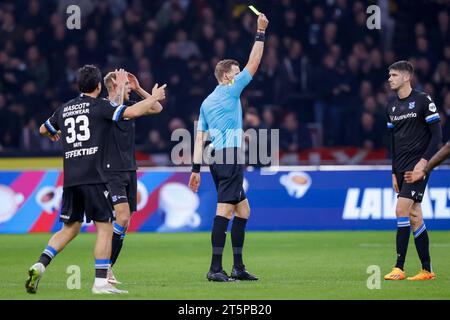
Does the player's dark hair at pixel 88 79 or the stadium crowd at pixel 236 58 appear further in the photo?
the stadium crowd at pixel 236 58

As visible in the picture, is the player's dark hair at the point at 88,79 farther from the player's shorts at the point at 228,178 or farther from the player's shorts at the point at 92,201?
the player's shorts at the point at 228,178

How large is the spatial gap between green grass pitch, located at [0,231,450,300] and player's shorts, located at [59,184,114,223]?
2.38 ft

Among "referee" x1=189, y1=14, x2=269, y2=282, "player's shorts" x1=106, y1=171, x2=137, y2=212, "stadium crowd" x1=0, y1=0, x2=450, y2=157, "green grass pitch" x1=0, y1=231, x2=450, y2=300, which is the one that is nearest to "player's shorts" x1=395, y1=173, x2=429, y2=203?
"green grass pitch" x1=0, y1=231, x2=450, y2=300

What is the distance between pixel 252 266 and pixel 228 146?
2.13 m

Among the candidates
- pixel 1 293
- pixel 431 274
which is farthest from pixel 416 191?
pixel 1 293

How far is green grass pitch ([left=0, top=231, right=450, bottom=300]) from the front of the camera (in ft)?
31.0

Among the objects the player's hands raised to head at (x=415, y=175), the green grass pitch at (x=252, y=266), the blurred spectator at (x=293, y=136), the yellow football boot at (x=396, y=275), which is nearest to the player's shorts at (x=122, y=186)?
the green grass pitch at (x=252, y=266)

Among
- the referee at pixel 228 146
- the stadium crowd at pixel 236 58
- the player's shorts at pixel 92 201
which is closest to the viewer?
the player's shorts at pixel 92 201

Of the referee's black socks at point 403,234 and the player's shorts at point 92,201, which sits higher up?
the player's shorts at point 92,201

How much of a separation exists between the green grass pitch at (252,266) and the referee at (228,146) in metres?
0.47

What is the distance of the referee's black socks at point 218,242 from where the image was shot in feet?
35.3

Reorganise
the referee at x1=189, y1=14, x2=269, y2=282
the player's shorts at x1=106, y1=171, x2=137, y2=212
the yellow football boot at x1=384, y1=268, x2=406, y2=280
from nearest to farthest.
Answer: the yellow football boot at x1=384, y1=268, x2=406, y2=280 → the referee at x1=189, y1=14, x2=269, y2=282 → the player's shorts at x1=106, y1=171, x2=137, y2=212

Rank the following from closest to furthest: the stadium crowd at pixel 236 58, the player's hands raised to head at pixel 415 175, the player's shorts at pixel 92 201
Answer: the player's shorts at pixel 92 201 < the player's hands raised to head at pixel 415 175 < the stadium crowd at pixel 236 58

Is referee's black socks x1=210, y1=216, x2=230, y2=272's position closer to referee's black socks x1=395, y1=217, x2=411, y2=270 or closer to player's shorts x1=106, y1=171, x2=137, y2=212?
player's shorts x1=106, y1=171, x2=137, y2=212
